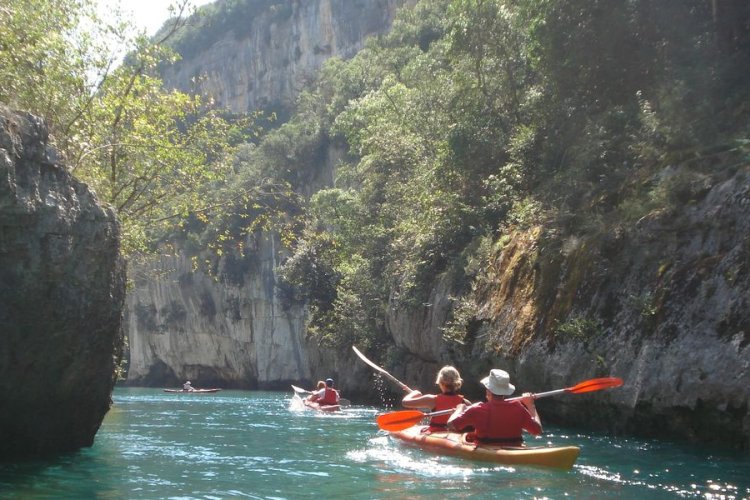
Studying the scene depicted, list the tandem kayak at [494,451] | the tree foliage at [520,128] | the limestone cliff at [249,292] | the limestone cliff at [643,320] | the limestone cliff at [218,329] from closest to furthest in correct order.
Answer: the tandem kayak at [494,451] < the limestone cliff at [643,320] < the tree foliage at [520,128] < the limestone cliff at [218,329] < the limestone cliff at [249,292]

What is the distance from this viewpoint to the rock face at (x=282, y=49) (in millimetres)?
54844

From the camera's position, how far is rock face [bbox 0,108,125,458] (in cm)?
788

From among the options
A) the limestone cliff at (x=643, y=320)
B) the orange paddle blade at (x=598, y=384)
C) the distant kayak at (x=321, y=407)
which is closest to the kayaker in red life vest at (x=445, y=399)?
the orange paddle blade at (x=598, y=384)

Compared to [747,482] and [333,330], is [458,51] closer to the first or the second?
[333,330]

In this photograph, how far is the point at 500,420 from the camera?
8922 mm

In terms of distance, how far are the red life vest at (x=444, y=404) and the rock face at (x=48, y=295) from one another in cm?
424

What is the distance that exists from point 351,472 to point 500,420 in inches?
69.2

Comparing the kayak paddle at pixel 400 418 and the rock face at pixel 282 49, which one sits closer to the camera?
→ the kayak paddle at pixel 400 418

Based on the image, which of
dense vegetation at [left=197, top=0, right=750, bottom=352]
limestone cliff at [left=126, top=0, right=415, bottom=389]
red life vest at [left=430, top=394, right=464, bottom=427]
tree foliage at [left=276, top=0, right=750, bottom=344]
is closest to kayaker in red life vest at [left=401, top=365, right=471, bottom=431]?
red life vest at [left=430, top=394, right=464, bottom=427]

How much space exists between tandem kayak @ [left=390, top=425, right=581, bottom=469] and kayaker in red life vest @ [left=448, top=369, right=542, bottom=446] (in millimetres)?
169

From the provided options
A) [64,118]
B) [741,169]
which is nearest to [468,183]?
[741,169]

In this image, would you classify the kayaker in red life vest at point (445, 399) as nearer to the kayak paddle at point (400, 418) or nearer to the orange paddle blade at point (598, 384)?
the kayak paddle at point (400, 418)

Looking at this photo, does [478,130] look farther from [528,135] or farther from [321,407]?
[321,407]

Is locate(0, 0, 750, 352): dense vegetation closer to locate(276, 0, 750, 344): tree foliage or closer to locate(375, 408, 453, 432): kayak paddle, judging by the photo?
locate(276, 0, 750, 344): tree foliage
